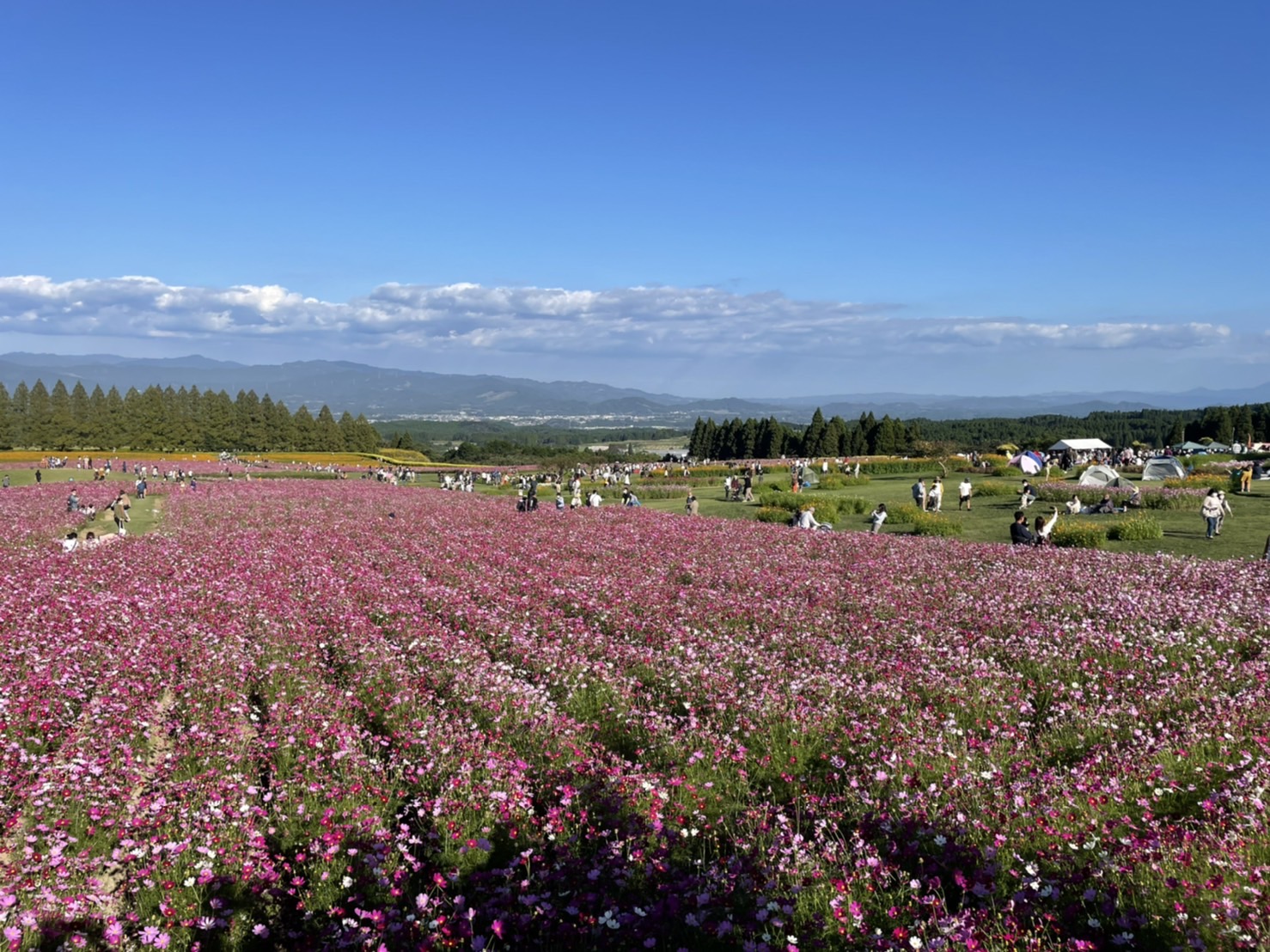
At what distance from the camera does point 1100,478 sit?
136ft

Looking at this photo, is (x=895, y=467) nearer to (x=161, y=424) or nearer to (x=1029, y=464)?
(x=1029, y=464)

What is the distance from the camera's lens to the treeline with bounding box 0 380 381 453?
102m

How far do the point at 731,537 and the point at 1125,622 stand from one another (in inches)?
525

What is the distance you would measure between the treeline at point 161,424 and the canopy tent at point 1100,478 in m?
107

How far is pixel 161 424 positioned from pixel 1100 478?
4509 inches

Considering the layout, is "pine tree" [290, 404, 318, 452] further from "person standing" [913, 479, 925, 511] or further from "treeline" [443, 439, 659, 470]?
"person standing" [913, 479, 925, 511]

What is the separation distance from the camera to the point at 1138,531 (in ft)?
82.6

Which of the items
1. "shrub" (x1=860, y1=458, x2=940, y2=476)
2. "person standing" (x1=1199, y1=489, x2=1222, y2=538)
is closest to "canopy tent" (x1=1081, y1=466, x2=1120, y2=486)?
"person standing" (x1=1199, y1=489, x2=1222, y2=538)

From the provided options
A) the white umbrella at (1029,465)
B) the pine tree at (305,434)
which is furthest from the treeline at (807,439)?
the pine tree at (305,434)

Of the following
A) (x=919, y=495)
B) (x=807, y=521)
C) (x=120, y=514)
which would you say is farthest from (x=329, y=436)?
(x=807, y=521)

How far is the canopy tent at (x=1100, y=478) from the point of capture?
4078 centimetres

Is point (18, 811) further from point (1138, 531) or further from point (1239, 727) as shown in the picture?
point (1138, 531)

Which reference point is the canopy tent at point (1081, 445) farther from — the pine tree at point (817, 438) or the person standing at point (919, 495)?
the person standing at point (919, 495)

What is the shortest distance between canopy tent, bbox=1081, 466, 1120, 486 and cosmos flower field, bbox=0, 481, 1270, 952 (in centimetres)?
2908
